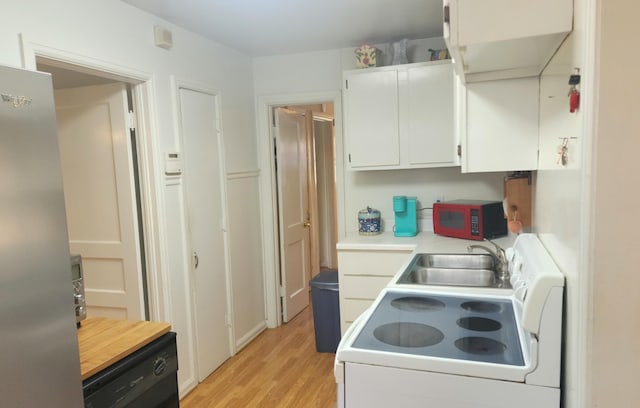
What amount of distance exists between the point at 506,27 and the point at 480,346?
932 millimetres

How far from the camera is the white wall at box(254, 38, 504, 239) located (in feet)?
11.2

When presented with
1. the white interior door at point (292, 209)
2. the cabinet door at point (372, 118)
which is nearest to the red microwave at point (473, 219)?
the cabinet door at point (372, 118)

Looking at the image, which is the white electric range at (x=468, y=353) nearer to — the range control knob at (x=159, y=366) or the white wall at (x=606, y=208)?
the white wall at (x=606, y=208)

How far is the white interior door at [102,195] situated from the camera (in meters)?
2.67

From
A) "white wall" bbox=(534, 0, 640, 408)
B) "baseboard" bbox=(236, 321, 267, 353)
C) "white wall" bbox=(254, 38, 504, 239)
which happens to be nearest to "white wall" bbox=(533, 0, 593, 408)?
"white wall" bbox=(534, 0, 640, 408)

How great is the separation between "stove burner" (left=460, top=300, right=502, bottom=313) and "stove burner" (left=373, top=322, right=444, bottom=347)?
0.25 m

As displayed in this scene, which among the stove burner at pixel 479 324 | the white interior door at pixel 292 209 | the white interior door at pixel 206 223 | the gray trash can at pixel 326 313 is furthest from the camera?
the white interior door at pixel 292 209

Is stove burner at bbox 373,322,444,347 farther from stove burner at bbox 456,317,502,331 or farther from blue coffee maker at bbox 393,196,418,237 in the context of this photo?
blue coffee maker at bbox 393,196,418,237

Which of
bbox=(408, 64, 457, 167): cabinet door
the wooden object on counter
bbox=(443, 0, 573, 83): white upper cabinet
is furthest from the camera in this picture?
bbox=(408, 64, 457, 167): cabinet door

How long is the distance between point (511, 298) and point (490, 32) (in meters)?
1.05

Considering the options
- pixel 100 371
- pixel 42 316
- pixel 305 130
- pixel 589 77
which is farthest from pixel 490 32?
pixel 305 130

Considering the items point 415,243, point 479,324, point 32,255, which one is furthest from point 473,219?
point 32,255

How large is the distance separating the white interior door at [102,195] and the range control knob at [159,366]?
990 mm

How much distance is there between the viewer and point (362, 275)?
309 cm
